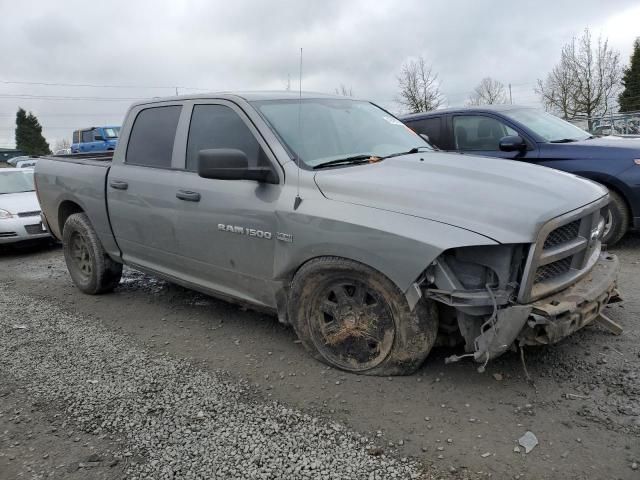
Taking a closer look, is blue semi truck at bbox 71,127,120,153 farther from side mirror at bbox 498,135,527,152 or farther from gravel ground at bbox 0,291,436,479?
gravel ground at bbox 0,291,436,479

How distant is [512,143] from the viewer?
6336 millimetres

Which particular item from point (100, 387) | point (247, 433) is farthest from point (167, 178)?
point (247, 433)

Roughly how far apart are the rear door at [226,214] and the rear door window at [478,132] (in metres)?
3.95

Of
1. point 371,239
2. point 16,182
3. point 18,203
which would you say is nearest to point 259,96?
point 371,239

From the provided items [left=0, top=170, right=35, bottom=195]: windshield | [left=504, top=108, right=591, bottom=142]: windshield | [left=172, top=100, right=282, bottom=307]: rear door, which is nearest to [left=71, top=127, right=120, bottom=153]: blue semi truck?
[left=0, top=170, right=35, bottom=195]: windshield

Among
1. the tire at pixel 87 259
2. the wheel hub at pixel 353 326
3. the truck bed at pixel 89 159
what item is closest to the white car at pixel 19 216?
the truck bed at pixel 89 159

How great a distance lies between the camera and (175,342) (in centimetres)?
425

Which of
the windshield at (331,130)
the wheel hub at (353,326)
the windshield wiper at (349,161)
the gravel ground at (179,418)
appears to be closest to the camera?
the gravel ground at (179,418)

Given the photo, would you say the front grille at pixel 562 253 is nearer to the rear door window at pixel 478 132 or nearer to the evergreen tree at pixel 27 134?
the rear door window at pixel 478 132

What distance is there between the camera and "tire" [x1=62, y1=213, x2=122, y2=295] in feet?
17.7

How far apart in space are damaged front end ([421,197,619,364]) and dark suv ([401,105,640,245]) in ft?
9.10

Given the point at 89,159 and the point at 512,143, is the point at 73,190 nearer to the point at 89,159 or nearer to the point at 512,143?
the point at 89,159

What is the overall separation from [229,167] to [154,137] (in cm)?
151

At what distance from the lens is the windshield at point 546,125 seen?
6.55m
